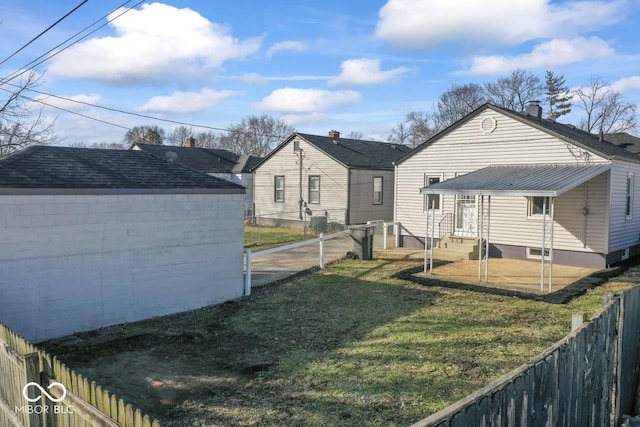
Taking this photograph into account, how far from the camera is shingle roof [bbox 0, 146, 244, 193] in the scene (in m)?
8.29

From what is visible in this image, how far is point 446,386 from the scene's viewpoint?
6055 mm

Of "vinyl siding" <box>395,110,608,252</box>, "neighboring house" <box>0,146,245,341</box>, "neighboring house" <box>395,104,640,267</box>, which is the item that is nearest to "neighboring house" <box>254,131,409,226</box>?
"vinyl siding" <box>395,110,608,252</box>

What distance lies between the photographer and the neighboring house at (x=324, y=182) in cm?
2562

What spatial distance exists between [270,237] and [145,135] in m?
41.0

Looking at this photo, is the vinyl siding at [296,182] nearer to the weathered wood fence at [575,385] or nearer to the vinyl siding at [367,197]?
the vinyl siding at [367,197]

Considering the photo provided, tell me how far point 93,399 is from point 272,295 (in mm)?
8300

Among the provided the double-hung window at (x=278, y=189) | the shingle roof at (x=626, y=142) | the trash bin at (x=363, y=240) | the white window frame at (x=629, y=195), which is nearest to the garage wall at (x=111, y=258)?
the trash bin at (x=363, y=240)

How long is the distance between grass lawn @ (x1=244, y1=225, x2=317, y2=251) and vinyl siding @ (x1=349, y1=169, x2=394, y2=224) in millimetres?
2898

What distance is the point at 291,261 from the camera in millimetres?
16125

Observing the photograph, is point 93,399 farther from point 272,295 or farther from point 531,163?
point 531,163

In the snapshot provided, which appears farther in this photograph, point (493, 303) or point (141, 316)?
point (493, 303)

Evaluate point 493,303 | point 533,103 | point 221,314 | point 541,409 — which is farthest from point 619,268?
point 541,409

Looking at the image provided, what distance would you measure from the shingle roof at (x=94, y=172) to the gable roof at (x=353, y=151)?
15.1 m

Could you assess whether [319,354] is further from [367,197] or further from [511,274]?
[367,197]
